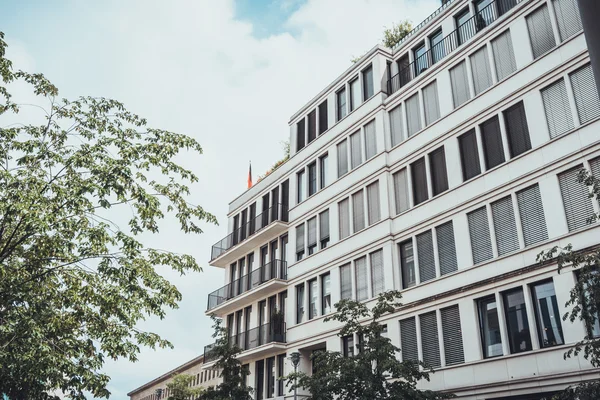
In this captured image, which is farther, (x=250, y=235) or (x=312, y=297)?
(x=250, y=235)

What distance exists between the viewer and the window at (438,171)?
962 inches

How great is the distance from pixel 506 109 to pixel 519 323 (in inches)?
311

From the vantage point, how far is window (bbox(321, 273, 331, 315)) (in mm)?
29031

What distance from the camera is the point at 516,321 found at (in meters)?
19.6

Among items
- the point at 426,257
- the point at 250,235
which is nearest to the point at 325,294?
the point at 426,257

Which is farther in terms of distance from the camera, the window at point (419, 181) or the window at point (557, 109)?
the window at point (419, 181)

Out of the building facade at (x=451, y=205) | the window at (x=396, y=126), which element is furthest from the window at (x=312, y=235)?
the window at (x=396, y=126)

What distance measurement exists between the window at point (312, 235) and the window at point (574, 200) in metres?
14.3

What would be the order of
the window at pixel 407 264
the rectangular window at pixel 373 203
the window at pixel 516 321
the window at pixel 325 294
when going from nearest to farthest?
the window at pixel 516 321, the window at pixel 407 264, the rectangular window at pixel 373 203, the window at pixel 325 294

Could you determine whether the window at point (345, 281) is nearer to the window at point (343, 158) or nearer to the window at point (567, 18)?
the window at point (343, 158)

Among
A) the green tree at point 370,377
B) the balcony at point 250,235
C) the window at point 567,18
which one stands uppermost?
the window at point 567,18

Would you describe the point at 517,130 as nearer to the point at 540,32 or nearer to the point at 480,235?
the point at 540,32

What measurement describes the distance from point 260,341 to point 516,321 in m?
16.2

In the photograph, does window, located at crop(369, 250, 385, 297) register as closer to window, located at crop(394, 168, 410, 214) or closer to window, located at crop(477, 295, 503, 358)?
window, located at crop(394, 168, 410, 214)
